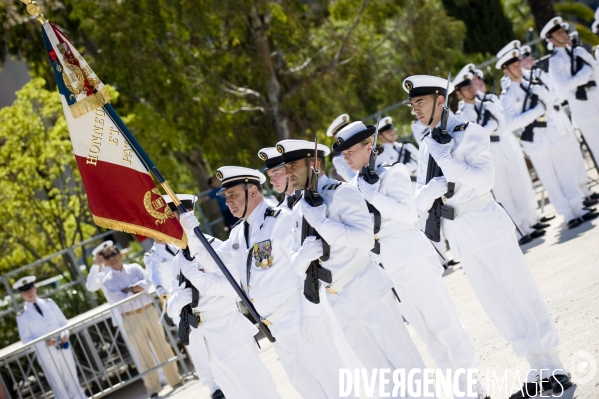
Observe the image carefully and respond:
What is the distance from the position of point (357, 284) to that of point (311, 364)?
0.93 metres

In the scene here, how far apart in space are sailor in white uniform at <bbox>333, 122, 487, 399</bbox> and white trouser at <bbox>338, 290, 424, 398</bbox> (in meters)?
0.34

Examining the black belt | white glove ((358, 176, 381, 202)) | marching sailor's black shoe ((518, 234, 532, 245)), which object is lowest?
marching sailor's black shoe ((518, 234, 532, 245))

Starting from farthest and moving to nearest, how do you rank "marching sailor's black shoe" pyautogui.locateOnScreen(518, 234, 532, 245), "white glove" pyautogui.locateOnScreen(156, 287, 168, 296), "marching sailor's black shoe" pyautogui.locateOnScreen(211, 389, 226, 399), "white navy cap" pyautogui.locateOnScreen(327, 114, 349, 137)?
"marching sailor's black shoe" pyautogui.locateOnScreen(518, 234, 532, 245) → "white glove" pyautogui.locateOnScreen(156, 287, 168, 296) → "marching sailor's black shoe" pyautogui.locateOnScreen(211, 389, 226, 399) → "white navy cap" pyautogui.locateOnScreen(327, 114, 349, 137)

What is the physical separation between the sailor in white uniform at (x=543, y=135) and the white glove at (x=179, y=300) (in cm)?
613

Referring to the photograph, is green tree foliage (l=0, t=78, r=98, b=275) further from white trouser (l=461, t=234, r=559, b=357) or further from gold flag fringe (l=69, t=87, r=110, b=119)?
white trouser (l=461, t=234, r=559, b=357)

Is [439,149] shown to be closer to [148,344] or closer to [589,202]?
[589,202]

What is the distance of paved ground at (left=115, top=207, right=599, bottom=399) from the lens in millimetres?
6574

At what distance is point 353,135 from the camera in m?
6.56

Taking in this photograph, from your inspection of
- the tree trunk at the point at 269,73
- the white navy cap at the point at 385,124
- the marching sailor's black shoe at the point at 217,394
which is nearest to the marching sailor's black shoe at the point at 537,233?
the white navy cap at the point at 385,124

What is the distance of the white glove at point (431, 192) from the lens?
21.7 ft

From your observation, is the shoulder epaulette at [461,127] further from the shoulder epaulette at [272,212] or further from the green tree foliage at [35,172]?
the green tree foliage at [35,172]

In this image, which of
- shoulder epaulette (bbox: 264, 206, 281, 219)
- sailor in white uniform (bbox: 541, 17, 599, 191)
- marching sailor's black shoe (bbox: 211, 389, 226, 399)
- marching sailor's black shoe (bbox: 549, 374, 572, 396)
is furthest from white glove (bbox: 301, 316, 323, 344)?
sailor in white uniform (bbox: 541, 17, 599, 191)

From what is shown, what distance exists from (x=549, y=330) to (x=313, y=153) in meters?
2.12

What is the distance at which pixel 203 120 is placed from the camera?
2128cm
